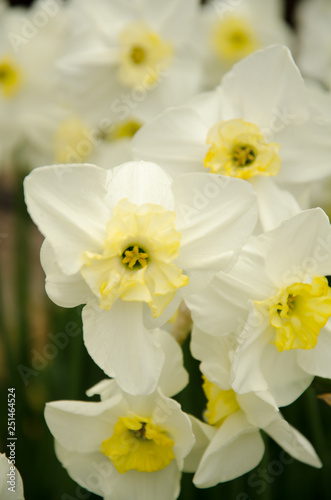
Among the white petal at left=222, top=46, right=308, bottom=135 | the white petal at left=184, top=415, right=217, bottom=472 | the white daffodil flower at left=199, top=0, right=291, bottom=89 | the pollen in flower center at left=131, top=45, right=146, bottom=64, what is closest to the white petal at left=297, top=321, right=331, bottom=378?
the white petal at left=184, top=415, right=217, bottom=472

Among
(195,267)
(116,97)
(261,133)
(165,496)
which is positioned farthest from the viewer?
(116,97)

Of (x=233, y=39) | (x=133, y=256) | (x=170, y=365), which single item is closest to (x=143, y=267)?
(x=133, y=256)

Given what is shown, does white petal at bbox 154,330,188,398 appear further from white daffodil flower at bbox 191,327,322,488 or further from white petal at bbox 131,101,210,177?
white petal at bbox 131,101,210,177

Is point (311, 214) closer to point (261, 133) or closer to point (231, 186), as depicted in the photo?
point (231, 186)

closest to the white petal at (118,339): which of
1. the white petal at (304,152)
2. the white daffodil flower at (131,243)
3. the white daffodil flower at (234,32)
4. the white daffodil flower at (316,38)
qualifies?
the white daffodil flower at (131,243)

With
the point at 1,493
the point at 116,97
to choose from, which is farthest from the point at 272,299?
the point at 116,97
